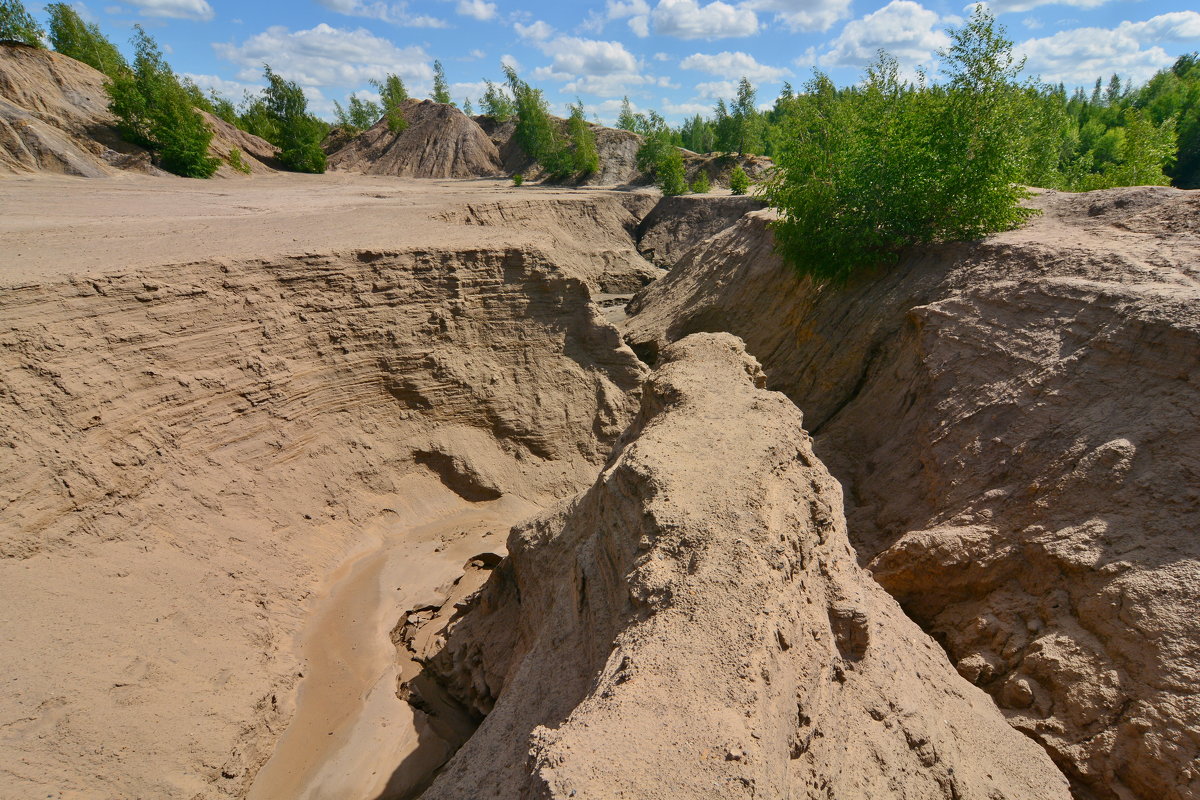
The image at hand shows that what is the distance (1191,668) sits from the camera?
5805 millimetres

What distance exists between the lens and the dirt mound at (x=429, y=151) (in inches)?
1970

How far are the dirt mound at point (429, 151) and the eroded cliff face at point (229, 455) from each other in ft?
134

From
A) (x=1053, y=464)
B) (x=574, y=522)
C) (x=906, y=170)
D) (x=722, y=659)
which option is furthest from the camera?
(x=906, y=170)

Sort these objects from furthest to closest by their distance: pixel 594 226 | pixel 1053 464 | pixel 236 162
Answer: pixel 236 162, pixel 594 226, pixel 1053 464

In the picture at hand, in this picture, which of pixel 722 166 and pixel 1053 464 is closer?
pixel 1053 464

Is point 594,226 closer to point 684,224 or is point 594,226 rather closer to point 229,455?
point 684,224

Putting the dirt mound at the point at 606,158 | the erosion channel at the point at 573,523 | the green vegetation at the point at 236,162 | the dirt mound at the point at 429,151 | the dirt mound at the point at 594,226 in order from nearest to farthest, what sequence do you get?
1. the erosion channel at the point at 573,523
2. the dirt mound at the point at 594,226
3. the green vegetation at the point at 236,162
4. the dirt mound at the point at 606,158
5. the dirt mound at the point at 429,151

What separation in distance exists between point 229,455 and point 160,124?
26927 millimetres

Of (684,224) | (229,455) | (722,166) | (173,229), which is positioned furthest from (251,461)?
(722,166)

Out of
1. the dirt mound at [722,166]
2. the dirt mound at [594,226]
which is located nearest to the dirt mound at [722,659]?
the dirt mound at [594,226]

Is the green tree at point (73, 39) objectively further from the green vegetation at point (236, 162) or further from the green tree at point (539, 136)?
the green tree at point (539, 136)

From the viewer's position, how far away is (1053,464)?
7730 mm

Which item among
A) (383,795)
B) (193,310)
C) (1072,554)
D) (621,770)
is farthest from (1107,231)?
(193,310)

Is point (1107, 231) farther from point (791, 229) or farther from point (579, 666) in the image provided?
point (579, 666)
